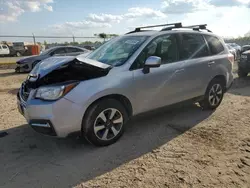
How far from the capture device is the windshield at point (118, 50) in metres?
4.10

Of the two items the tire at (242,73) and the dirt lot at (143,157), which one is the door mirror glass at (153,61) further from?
the tire at (242,73)

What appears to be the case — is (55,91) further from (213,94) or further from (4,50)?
(4,50)

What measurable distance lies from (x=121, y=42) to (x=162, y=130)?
5.83ft

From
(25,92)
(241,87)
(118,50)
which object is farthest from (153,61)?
(241,87)

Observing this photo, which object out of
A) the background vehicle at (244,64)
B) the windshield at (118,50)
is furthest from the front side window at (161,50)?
the background vehicle at (244,64)

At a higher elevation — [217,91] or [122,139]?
[217,91]

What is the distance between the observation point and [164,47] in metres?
4.46

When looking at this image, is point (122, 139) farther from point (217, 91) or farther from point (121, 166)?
point (217, 91)

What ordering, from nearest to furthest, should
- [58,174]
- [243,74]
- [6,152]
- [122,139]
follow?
1. [58,174]
2. [6,152]
3. [122,139]
4. [243,74]

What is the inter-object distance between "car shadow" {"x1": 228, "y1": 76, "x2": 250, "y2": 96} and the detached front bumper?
562 cm

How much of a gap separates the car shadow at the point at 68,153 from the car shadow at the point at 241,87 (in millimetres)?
3263

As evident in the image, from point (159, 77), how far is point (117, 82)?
871mm

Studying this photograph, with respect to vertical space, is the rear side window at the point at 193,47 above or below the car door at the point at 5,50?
below

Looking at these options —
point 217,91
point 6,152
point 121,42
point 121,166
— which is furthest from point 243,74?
point 6,152
